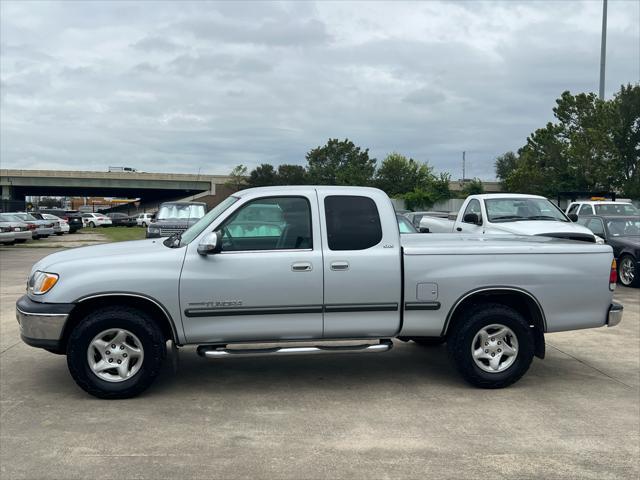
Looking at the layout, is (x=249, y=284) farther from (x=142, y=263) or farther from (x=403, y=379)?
(x=403, y=379)

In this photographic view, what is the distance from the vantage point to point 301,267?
222 inches

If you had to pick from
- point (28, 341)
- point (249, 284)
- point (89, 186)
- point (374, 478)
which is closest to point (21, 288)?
point (28, 341)

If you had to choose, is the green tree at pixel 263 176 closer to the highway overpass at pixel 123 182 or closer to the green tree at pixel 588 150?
the highway overpass at pixel 123 182

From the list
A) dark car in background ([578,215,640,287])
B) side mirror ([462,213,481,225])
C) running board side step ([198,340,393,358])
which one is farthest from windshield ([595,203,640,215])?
running board side step ([198,340,393,358])

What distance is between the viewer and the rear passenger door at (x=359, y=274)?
5699 mm

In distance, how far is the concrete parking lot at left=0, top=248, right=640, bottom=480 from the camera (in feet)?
13.9

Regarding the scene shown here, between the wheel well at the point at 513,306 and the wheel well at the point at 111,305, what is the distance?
2.60 m

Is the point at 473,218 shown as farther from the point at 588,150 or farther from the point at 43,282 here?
the point at 588,150

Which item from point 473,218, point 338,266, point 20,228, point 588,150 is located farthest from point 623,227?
point 588,150

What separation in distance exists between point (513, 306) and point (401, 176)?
61.3 meters

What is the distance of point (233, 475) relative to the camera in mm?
4082

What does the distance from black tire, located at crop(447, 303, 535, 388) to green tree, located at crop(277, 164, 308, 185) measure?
227 ft

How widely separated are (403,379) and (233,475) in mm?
2644

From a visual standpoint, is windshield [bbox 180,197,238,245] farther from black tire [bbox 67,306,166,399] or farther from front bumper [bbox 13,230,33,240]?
front bumper [bbox 13,230,33,240]
